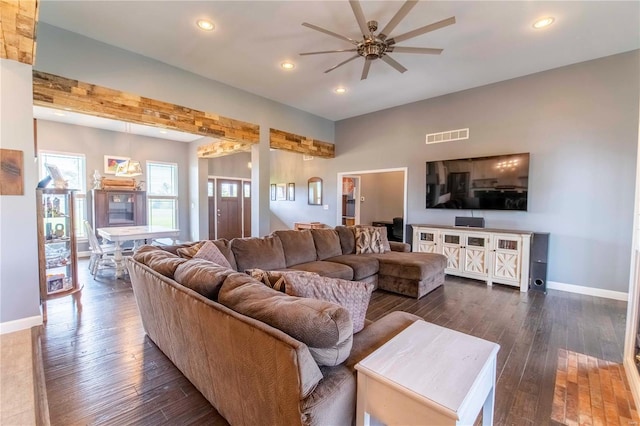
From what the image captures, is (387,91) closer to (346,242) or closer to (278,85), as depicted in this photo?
(278,85)

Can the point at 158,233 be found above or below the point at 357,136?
below

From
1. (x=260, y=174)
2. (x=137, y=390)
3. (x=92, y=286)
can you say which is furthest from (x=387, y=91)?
A: (x=92, y=286)

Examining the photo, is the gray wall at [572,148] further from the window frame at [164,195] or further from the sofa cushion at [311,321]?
the window frame at [164,195]

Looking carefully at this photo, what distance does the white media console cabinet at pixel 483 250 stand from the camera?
422cm

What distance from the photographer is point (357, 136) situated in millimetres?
6656

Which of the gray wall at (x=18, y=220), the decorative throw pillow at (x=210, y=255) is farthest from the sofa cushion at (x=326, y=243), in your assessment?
the gray wall at (x=18, y=220)

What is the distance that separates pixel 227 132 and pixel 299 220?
3.69m

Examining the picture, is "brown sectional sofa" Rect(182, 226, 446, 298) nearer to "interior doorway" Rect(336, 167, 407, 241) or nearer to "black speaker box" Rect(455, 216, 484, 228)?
"black speaker box" Rect(455, 216, 484, 228)

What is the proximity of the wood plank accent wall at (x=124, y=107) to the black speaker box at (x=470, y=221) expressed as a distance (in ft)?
13.9

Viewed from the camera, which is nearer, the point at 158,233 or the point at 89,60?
the point at 89,60

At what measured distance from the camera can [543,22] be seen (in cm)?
307

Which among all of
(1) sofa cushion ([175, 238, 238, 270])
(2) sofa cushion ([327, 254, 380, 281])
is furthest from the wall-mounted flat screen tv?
(1) sofa cushion ([175, 238, 238, 270])

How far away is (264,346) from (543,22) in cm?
423

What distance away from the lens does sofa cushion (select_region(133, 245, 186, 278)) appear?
2.01 m
